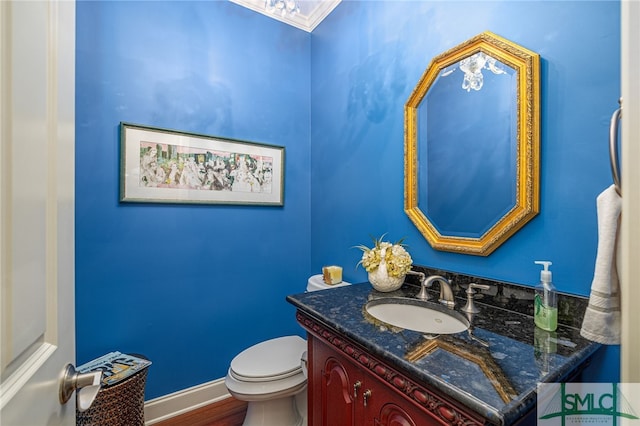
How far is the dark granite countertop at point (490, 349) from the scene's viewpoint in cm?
58

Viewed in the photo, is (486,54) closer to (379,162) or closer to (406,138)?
(406,138)

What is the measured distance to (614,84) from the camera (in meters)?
0.82

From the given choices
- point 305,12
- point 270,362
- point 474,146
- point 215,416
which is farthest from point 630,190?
point 305,12

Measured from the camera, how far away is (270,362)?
1521mm

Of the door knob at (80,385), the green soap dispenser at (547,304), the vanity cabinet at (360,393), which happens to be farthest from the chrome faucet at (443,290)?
the door knob at (80,385)

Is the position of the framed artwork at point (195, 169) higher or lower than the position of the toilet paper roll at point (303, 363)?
higher

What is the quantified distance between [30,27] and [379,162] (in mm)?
1450

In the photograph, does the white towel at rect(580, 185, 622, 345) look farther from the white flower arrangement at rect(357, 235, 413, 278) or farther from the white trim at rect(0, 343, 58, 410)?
the white trim at rect(0, 343, 58, 410)

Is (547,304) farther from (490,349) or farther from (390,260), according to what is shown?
(390,260)

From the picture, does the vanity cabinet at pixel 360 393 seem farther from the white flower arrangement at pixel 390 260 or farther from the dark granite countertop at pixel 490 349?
the white flower arrangement at pixel 390 260

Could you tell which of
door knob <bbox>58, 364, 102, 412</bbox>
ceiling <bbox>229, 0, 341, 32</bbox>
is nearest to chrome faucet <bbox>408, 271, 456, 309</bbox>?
door knob <bbox>58, 364, 102, 412</bbox>

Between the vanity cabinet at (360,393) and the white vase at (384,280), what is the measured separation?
0.39 m

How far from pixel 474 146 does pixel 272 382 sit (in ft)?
4.91

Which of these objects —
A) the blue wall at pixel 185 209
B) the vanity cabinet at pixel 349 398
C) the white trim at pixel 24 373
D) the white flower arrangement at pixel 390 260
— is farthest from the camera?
the blue wall at pixel 185 209
